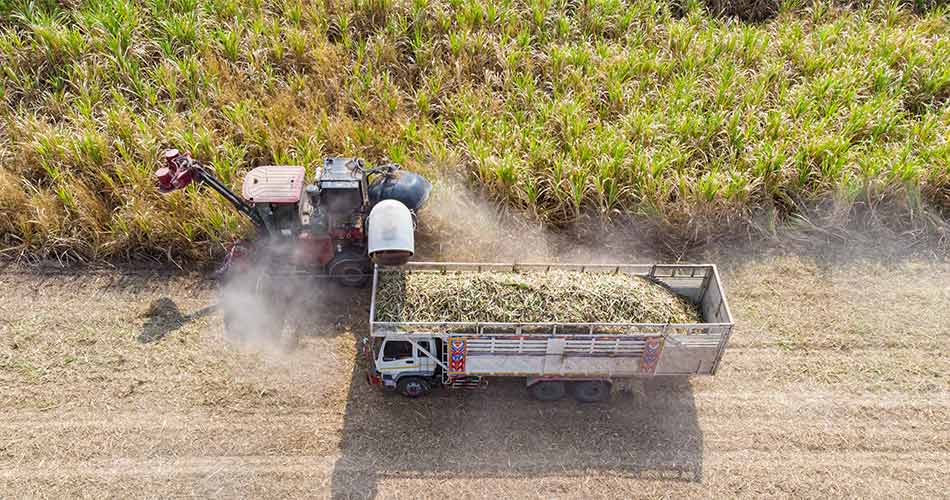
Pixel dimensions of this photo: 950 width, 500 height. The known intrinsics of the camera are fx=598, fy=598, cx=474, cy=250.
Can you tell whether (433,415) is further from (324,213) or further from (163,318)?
(163,318)

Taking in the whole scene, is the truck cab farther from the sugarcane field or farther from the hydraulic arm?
the hydraulic arm

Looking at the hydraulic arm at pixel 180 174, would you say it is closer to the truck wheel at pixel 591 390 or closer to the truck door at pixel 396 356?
the truck door at pixel 396 356

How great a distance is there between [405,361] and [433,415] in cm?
103

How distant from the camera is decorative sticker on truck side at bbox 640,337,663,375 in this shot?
7.93 metres

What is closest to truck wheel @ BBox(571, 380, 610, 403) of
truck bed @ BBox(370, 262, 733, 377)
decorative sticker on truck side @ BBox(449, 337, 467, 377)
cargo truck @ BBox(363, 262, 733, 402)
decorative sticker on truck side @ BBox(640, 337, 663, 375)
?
cargo truck @ BBox(363, 262, 733, 402)

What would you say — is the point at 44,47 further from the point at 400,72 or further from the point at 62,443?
the point at 62,443

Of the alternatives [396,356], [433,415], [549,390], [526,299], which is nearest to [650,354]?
[549,390]

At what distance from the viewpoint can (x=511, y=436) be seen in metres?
8.55

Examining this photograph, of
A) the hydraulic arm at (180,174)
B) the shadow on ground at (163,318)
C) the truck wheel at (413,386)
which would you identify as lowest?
the shadow on ground at (163,318)

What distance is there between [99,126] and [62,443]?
7074 millimetres

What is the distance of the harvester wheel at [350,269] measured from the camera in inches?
398

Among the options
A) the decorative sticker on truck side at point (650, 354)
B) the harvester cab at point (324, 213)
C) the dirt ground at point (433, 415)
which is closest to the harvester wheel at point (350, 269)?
the harvester cab at point (324, 213)

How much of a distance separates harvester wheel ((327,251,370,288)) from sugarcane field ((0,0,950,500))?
12 cm

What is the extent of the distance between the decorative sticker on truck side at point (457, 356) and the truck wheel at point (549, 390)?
1.18 meters
